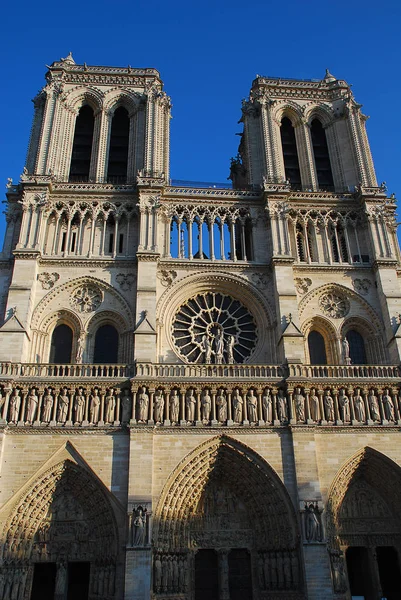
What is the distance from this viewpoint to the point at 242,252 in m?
20.7

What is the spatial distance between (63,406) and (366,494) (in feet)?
30.3

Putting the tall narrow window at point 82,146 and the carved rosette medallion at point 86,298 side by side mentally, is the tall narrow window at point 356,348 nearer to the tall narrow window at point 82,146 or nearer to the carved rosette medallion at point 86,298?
the carved rosette medallion at point 86,298

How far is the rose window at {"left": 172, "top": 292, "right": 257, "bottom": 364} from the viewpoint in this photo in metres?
19.1

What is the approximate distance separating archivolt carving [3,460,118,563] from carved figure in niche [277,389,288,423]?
548 centimetres

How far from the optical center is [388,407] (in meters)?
17.2

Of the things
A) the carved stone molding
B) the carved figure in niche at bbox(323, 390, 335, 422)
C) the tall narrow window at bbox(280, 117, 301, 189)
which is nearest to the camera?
the carved figure in niche at bbox(323, 390, 335, 422)

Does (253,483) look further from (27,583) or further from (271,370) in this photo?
(27,583)

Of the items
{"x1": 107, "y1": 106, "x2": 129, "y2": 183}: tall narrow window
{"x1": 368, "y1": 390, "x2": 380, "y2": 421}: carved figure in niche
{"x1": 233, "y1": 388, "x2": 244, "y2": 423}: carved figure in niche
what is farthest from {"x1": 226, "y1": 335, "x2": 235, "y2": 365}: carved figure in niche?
{"x1": 107, "y1": 106, "x2": 129, "y2": 183}: tall narrow window

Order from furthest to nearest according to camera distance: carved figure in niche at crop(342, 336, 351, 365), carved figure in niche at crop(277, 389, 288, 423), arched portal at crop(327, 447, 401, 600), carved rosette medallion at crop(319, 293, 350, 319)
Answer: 1. carved rosette medallion at crop(319, 293, 350, 319)
2. carved figure in niche at crop(342, 336, 351, 365)
3. carved figure in niche at crop(277, 389, 288, 423)
4. arched portal at crop(327, 447, 401, 600)

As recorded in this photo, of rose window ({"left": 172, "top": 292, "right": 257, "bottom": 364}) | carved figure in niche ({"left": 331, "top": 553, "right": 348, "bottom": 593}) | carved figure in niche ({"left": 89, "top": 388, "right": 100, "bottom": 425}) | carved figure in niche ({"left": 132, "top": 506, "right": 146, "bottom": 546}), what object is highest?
rose window ({"left": 172, "top": 292, "right": 257, "bottom": 364})

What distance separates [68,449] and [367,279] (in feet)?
38.2

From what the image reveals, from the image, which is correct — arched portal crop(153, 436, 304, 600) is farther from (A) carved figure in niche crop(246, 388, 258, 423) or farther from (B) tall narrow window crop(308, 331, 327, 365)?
(B) tall narrow window crop(308, 331, 327, 365)

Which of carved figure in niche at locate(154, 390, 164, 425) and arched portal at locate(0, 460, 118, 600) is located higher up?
carved figure in niche at locate(154, 390, 164, 425)

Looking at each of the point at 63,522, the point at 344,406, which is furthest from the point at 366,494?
the point at 63,522
